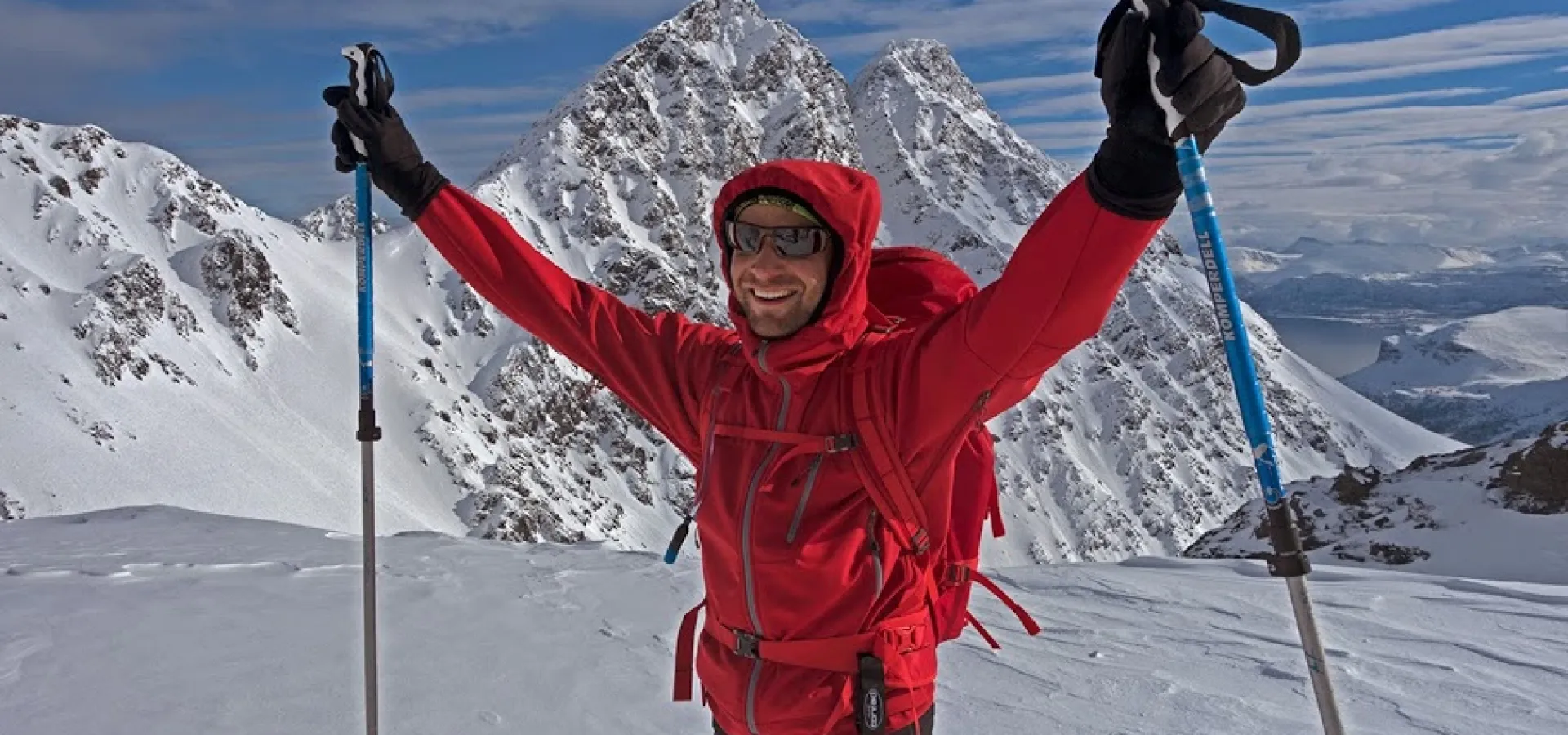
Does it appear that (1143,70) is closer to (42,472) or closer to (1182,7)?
(1182,7)

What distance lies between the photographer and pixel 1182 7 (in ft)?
6.70

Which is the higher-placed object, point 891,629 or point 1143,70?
point 1143,70

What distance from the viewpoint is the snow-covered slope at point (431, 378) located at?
77.9m

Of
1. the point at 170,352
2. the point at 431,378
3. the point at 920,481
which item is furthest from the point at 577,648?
the point at 431,378

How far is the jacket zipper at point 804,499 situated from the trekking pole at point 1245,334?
1.20 meters

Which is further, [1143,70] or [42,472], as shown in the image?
[42,472]

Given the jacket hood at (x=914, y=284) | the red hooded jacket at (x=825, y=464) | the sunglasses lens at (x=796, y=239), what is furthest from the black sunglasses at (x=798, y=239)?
the jacket hood at (x=914, y=284)

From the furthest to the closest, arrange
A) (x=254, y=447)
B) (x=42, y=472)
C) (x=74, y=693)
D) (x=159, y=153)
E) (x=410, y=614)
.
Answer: (x=159, y=153) < (x=254, y=447) < (x=42, y=472) < (x=410, y=614) < (x=74, y=693)

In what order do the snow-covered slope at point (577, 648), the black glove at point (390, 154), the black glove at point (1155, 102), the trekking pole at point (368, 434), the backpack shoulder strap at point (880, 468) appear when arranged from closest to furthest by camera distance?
the black glove at point (1155, 102)
the backpack shoulder strap at point (880, 468)
the black glove at point (390, 154)
the trekking pole at point (368, 434)
the snow-covered slope at point (577, 648)

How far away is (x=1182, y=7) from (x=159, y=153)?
131437 millimetres

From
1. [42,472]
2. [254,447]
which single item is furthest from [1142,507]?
[42,472]

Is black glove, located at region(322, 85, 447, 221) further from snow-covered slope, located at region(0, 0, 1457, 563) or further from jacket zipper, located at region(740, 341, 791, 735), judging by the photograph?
snow-covered slope, located at region(0, 0, 1457, 563)

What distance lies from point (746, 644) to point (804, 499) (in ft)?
1.70

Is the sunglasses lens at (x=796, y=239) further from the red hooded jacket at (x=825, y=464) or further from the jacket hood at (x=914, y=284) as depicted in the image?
the jacket hood at (x=914, y=284)
